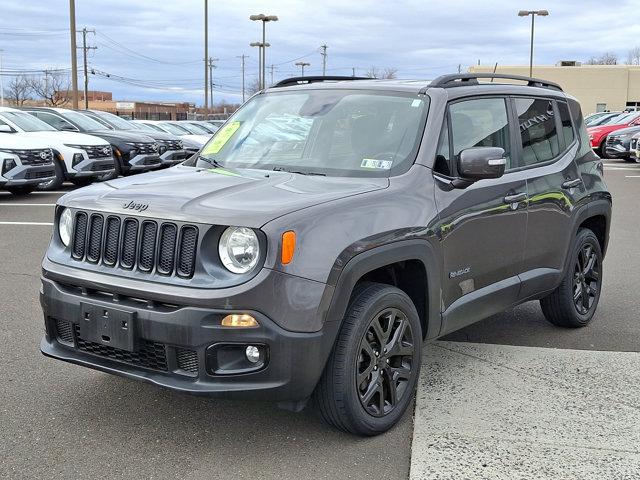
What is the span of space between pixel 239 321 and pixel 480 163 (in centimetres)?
163

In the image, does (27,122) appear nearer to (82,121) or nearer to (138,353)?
(82,121)

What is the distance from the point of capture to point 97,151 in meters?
14.3

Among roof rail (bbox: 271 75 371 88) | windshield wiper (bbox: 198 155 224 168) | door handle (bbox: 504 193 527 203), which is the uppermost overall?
roof rail (bbox: 271 75 371 88)

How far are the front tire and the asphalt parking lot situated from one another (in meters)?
0.14

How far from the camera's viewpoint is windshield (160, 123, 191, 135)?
72.5ft

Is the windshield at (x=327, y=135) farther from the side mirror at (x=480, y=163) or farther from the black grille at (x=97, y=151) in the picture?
the black grille at (x=97, y=151)

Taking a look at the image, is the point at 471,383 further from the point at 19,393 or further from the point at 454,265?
the point at 19,393

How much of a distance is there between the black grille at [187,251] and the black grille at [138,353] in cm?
36

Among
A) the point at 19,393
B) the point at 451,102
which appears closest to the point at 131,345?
the point at 19,393

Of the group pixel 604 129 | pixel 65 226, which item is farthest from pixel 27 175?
pixel 604 129

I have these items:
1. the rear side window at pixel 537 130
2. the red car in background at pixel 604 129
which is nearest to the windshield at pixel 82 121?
the rear side window at pixel 537 130

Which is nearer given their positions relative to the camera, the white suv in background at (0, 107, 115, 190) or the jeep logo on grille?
the jeep logo on grille

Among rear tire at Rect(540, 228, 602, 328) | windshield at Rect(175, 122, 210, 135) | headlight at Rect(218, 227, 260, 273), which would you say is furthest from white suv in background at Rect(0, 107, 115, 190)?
headlight at Rect(218, 227, 260, 273)

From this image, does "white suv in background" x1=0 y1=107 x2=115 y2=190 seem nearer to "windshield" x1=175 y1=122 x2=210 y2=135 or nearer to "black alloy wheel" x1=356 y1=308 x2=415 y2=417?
"windshield" x1=175 y1=122 x2=210 y2=135
